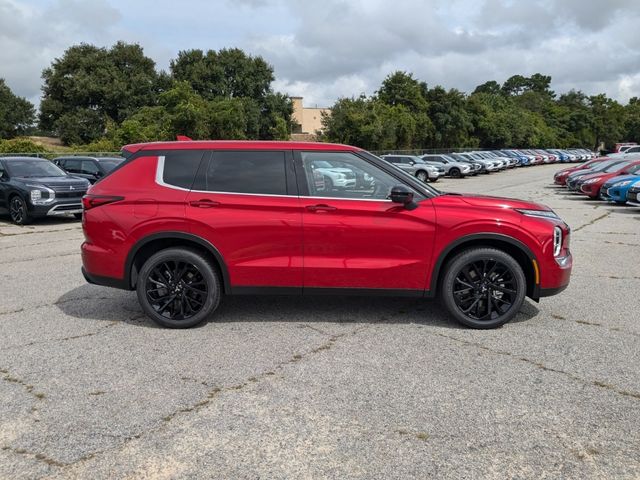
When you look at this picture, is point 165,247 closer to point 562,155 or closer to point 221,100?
point 221,100

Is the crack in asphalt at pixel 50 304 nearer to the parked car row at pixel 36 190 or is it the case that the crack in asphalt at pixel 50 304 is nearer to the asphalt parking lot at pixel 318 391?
the asphalt parking lot at pixel 318 391

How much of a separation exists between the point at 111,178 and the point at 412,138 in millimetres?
52418

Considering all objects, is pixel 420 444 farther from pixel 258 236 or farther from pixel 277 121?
pixel 277 121

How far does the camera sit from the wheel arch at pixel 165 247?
5043 mm

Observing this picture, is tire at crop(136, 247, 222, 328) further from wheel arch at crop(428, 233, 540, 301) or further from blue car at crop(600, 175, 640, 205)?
blue car at crop(600, 175, 640, 205)

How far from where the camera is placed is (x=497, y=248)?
16.8 ft

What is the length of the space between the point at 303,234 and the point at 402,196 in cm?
96

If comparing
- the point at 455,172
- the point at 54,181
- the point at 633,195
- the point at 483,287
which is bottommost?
the point at 483,287

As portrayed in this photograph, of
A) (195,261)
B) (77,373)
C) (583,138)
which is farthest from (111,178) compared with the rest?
(583,138)

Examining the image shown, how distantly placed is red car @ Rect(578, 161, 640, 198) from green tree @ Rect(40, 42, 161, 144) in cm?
4625

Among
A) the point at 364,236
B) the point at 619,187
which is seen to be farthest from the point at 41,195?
Result: the point at 619,187

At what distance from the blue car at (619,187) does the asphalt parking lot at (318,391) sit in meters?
12.0

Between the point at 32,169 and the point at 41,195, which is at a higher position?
the point at 32,169

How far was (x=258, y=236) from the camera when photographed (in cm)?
500
